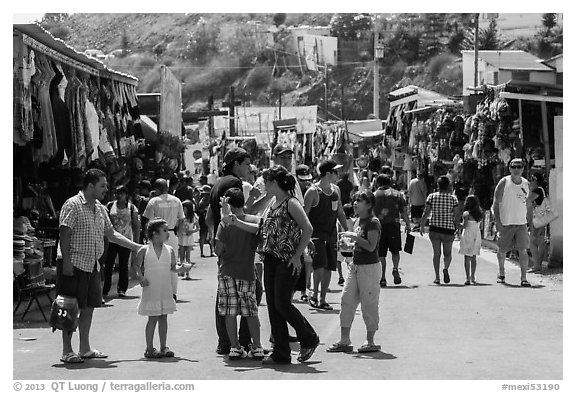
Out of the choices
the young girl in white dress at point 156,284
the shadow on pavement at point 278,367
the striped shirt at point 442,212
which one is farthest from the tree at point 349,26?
the shadow on pavement at point 278,367

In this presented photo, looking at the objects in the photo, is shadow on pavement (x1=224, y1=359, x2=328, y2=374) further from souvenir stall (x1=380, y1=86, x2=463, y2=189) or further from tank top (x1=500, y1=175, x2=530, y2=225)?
souvenir stall (x1=380, y1=86, x2=463, y2=189)

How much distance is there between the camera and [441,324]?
12.4m

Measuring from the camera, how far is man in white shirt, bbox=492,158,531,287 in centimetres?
1683

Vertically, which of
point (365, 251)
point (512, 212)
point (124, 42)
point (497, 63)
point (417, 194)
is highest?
point (124, 42)

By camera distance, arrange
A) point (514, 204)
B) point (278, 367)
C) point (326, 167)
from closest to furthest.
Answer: point (278, 367) < point (326, 167) < point (514, 204)

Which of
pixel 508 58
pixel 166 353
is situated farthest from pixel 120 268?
pixel 508 58

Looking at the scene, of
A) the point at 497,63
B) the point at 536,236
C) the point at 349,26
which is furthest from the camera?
the point at 349,26

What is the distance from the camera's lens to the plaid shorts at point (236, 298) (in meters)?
10.2

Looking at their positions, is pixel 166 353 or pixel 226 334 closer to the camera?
pixel 166 353

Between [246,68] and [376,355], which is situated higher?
[246,68]

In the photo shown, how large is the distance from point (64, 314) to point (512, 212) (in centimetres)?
892

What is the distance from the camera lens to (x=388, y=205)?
16.8 meters

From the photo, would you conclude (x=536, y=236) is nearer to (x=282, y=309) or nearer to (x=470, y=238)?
(x=470, y=238)
